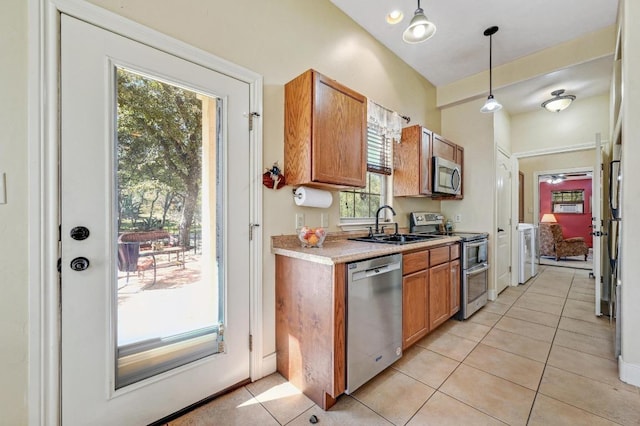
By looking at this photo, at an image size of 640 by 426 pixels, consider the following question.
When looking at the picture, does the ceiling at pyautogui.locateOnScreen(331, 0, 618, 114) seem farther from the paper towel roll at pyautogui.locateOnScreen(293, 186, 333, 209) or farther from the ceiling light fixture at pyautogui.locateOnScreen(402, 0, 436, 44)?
the paper towel roll at pyautogui.locateOnScreen(293, 186, 333, 209)

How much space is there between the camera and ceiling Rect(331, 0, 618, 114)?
239cm

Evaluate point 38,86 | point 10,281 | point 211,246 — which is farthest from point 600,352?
point 38,86

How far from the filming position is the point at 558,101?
3793mm

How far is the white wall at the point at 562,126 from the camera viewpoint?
4004 millimetres

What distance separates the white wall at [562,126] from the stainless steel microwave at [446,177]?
202cm

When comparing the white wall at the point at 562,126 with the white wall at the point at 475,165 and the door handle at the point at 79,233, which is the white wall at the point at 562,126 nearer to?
the white wall at the point at 475,165

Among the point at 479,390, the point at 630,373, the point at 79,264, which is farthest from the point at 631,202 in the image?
the point at 79,264

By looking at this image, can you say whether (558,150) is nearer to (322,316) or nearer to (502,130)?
(502,130)

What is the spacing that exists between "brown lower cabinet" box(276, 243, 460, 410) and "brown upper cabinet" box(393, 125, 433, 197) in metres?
0.85

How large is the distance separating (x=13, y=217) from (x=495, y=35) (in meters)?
3.98

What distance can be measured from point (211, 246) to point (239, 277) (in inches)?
11.1

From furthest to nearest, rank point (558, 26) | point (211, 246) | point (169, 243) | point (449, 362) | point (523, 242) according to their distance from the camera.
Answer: point (523, 242) → point (558, 26) → point (449, 362) → point (211, 246) → point (169, 243)

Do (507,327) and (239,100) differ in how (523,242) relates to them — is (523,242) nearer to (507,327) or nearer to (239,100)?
(507,327)

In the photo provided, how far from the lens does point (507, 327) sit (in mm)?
2713
